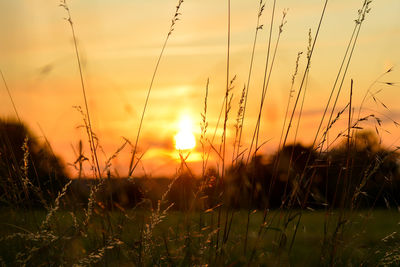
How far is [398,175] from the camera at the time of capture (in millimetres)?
3793

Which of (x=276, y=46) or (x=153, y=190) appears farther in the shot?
(x=276, y=46)

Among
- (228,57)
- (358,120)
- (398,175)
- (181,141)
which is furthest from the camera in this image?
(398,175)

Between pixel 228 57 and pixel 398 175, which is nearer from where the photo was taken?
pixel 228 57

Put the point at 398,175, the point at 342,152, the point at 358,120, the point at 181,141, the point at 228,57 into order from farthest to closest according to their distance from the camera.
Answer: the point at 398,175 → the point at 342,152 → the point at 228,57 → the point at 181,141 → the point at 358,120

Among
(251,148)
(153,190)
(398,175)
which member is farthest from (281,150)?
(398,175)

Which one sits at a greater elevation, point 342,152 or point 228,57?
point 228,57

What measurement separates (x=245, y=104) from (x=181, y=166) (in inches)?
18.9

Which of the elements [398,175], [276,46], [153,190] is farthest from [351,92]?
[398,175]

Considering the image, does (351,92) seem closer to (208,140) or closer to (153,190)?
(208,140)

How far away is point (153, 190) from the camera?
8.27 ft

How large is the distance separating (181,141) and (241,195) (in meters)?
0.47

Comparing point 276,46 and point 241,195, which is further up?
point 276,46

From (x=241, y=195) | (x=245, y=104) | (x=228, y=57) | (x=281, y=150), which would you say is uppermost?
(x=228, y=57)

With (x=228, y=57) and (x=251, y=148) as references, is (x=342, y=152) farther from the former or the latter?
(x=228, y=57)
